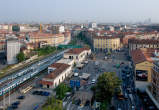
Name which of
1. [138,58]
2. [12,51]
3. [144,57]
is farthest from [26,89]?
[12,51]

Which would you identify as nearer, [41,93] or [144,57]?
[41,93]

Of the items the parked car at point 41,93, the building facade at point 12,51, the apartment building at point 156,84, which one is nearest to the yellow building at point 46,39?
the building facade at point 12,51

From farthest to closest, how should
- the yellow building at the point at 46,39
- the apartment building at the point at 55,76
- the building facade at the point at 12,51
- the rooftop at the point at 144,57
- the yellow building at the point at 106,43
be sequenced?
the yellow building at the point at 46,39
the yellow building at the point at 106,43
the building facade at the point at 12,51
the rooftop at the point at 144,57
the apartment building at the point at 55,76

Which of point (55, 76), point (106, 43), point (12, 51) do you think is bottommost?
point (55, 76)

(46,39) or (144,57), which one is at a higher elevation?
(46,39)

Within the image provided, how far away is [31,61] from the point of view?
623 inches

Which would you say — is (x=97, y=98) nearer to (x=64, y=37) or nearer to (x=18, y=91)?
(x=18, y=91)

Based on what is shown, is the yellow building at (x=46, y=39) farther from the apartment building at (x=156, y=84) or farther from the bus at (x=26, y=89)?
the apartment building at (x=156, y=84)

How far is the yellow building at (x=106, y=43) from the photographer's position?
67.0 feet

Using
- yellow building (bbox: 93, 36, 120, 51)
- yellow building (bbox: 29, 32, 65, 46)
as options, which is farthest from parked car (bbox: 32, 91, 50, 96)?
yellow building (bbox: 29, 32, 65, 46)

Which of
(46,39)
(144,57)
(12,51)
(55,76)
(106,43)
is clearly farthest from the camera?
(46,39)

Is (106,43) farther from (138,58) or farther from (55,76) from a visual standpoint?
(55,76)

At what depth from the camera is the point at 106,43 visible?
20.5 metres

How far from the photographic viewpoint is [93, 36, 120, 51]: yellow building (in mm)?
20422
